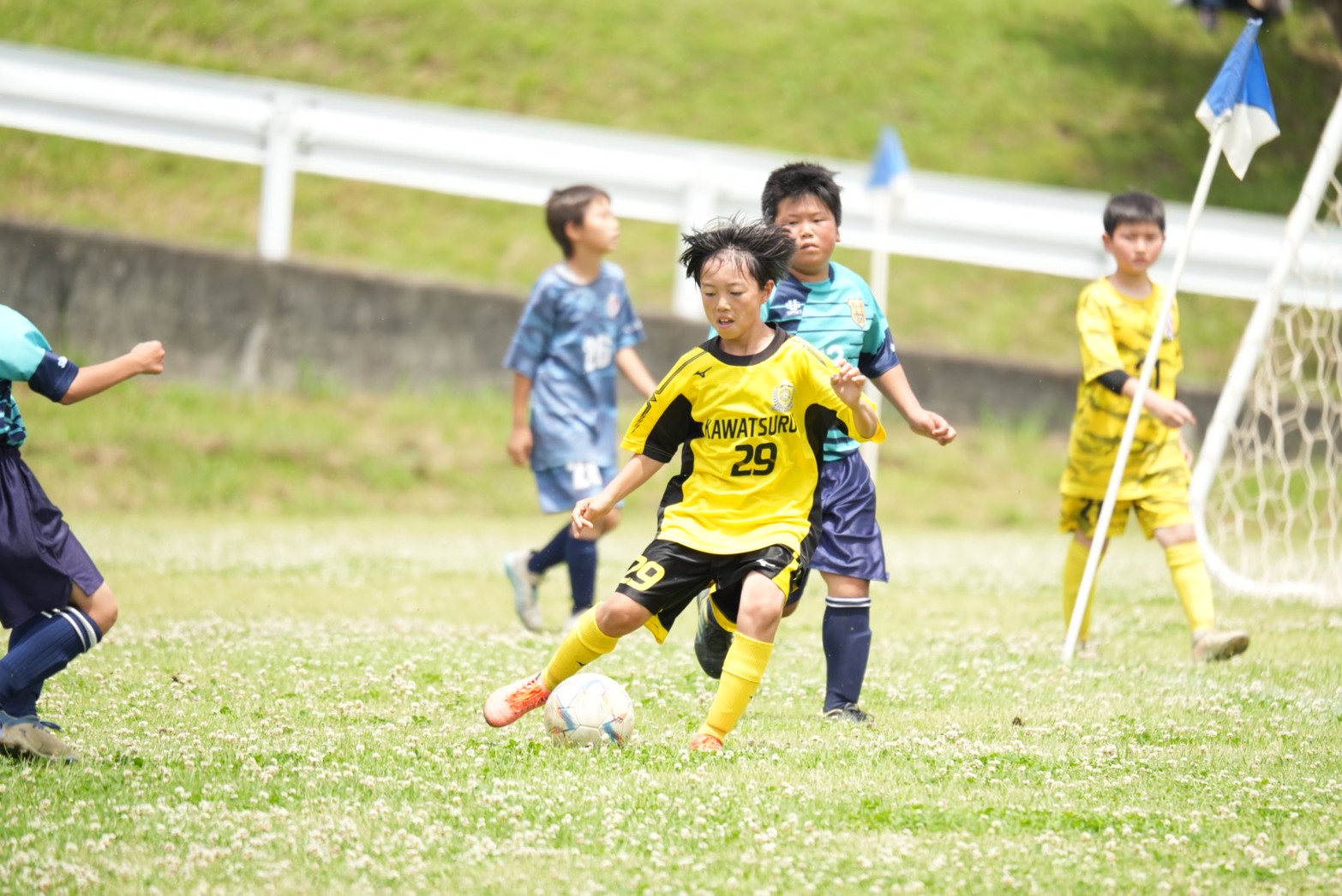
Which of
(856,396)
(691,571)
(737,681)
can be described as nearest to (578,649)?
(691,571)

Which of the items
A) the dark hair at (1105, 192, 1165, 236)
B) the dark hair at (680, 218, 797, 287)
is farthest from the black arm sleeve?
the dark hair at (680, 218, 797, 287)

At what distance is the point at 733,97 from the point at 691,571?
17.8 metres

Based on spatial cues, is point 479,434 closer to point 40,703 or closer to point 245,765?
point 40,703

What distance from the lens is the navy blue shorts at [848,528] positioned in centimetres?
639

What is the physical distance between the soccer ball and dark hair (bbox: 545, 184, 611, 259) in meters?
3.79

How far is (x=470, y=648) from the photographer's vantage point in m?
7.95

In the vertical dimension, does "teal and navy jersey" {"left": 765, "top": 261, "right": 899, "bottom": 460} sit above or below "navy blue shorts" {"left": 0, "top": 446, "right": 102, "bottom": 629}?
above

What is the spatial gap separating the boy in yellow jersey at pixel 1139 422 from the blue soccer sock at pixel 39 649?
503 cm

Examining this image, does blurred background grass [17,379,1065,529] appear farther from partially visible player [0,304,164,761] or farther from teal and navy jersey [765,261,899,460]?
teal and navy jersey [765,261,899,460]

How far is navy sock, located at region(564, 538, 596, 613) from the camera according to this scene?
29.5 ft

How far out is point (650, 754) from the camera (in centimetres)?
547

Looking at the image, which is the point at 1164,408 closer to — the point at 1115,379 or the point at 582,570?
the point at 1115,379

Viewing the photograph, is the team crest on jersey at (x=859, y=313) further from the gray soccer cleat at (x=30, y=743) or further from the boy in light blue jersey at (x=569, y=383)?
the gray soccer cleat at (x=30, y=743)

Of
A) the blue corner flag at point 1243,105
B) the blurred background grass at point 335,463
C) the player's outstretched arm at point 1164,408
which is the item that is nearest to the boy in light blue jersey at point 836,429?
the player's outstretched arm at point 1164,408
